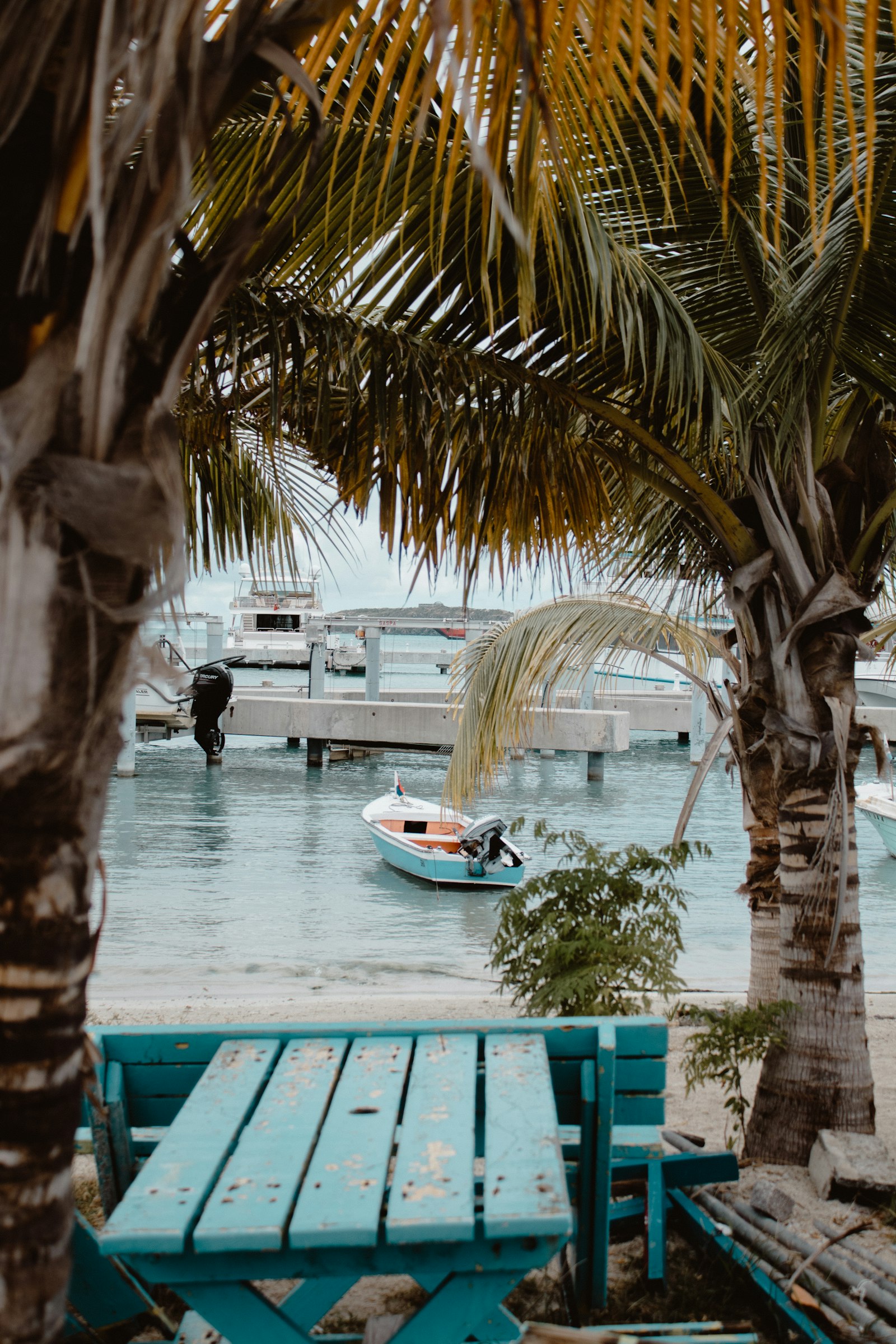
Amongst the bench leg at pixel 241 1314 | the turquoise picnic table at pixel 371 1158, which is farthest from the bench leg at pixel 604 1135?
the bench leg at pixel 241 1314

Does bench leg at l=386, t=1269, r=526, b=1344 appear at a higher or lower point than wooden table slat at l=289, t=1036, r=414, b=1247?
lower

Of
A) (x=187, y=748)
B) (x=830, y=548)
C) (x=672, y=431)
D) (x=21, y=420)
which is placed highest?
(x=672, y=431)

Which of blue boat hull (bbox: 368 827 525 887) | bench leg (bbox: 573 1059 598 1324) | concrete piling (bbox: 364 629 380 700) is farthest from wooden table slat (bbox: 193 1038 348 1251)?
concrete piling (bbox: 364 629 380 700)

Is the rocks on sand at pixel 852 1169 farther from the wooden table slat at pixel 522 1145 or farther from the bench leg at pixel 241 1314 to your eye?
the bench leg at pixel 241 1314

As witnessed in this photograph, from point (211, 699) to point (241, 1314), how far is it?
1937 centimetres

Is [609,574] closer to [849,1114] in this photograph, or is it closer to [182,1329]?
[849,1114]

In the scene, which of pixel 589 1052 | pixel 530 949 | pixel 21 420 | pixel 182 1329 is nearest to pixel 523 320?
pixel 21 420

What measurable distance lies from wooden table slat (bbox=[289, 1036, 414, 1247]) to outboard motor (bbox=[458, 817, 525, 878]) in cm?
1607

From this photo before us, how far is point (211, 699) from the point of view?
68.0 ft

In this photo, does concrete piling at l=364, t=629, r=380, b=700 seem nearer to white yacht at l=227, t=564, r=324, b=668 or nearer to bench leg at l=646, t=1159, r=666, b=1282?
white yacht at l=227, t=564, r=324, b=668

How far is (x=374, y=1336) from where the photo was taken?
2543 millimetres

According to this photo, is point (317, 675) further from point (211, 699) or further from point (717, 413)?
point (717, 413)

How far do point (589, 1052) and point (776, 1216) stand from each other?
4.78 ft

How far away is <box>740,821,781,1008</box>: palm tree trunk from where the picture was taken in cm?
517
